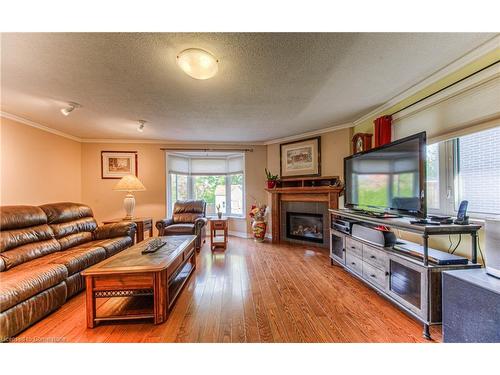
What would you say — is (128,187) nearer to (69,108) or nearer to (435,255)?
(69,108)

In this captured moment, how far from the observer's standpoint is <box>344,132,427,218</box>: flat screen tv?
1741mm

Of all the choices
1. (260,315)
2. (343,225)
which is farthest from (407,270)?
(260,315)

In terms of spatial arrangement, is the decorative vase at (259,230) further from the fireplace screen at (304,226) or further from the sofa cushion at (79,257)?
the sofa cushion at (79,257)

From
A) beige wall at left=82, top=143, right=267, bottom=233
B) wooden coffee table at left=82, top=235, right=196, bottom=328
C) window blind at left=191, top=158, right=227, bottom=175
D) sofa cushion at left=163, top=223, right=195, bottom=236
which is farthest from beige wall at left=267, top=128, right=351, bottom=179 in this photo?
wooden coffee table at left=82, top=235, right=196, bottom=328

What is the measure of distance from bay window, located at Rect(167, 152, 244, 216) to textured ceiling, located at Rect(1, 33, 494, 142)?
1.88 m

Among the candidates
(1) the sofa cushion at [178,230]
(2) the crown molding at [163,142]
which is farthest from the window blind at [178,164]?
(1) the sofa cushion at [178,230]

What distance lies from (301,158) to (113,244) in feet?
12.0

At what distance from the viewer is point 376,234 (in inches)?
80.4

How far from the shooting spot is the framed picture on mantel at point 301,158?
13.5 ft

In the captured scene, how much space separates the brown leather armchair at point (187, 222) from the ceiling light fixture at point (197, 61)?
2.64m

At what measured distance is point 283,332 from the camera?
1547mm
